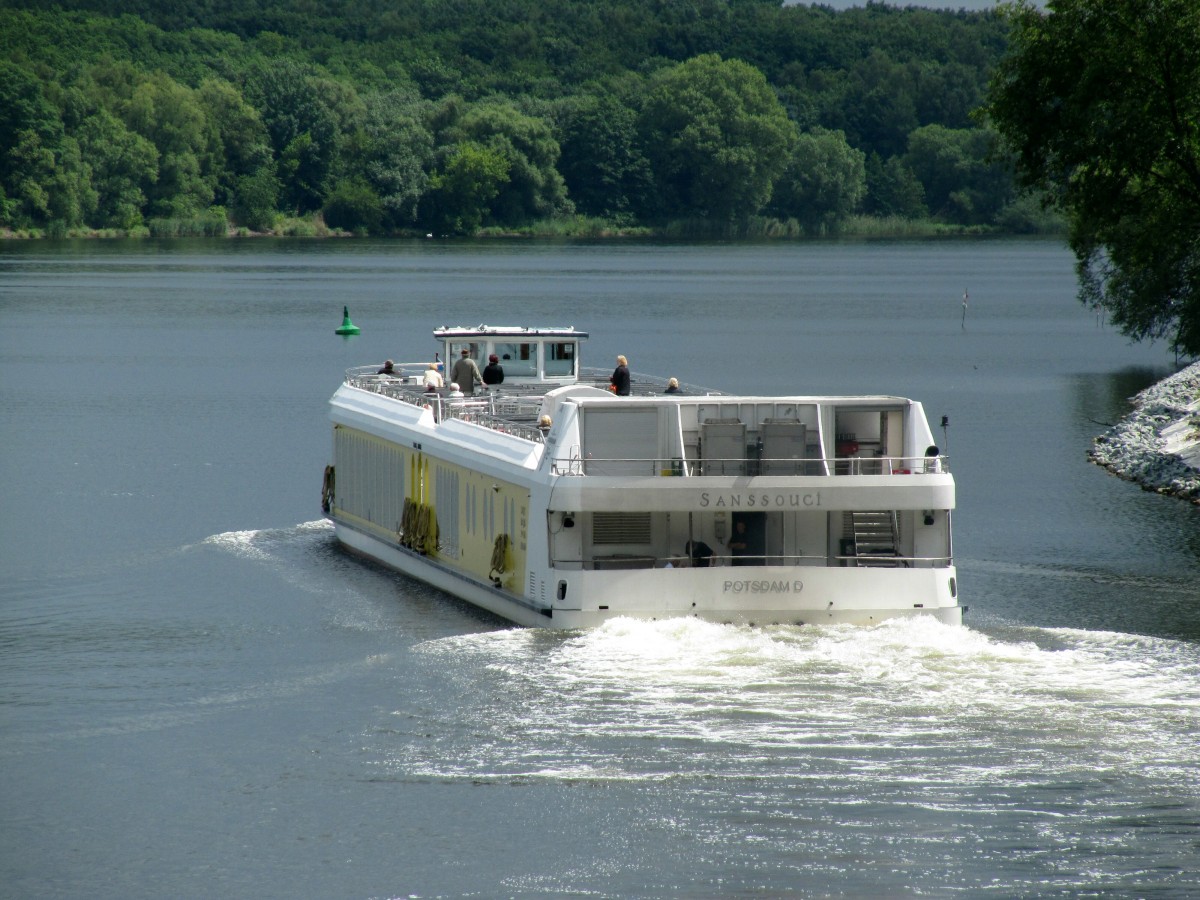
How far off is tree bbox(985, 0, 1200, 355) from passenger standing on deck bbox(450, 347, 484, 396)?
50.2 ft

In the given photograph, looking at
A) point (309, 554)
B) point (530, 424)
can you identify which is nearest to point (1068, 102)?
point (530, 424)

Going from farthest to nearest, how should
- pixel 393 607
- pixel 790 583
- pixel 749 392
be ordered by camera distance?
pixel 749 392 < pixel 393 607 < pixel 790 583

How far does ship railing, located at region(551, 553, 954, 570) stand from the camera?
2600cm


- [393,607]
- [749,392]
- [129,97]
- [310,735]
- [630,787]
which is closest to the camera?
[630,787]

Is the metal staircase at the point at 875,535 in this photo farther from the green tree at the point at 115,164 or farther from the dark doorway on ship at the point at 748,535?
the green tree at the point at 115,164

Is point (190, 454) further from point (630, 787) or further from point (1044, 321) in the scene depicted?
point (1044, 321)

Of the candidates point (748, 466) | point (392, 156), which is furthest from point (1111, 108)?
point (392, 156)

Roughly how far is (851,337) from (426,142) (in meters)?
110

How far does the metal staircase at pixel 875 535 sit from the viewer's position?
26.5m

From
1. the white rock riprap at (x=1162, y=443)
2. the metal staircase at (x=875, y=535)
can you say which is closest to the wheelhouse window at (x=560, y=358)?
the metal staircase at (x=875, y=535)

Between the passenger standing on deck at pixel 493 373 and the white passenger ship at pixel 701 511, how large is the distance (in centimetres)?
556

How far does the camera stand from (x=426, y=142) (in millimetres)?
192000

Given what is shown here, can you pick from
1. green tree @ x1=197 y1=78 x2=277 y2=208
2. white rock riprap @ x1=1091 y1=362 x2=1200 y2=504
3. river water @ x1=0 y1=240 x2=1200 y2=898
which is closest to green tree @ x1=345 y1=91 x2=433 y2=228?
green tree @ x1=197 y1=78 x2=277 y2=208

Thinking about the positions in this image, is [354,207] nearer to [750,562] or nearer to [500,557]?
[500,557]
